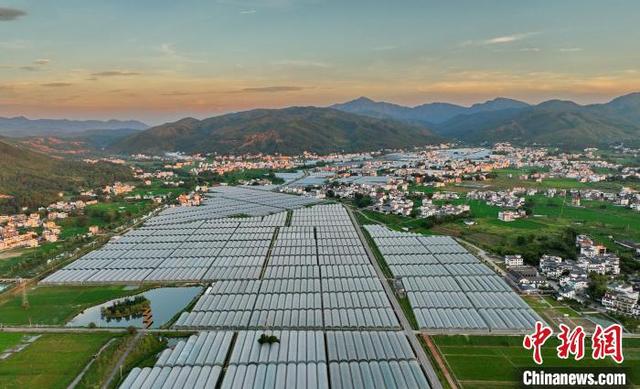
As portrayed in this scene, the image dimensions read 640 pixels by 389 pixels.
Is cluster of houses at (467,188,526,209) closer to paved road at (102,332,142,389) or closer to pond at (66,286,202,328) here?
pond at (66,286,202,328)

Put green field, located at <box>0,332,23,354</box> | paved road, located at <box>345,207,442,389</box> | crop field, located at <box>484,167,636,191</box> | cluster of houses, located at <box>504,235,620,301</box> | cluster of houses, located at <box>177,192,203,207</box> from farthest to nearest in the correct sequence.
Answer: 1. crop field, located at <box>484,167,636,191</box>
2. cluster of houses, located at <box>177,192,203,207</box>
3. cluster of houses, located at <box>504,235,620,301</box>
4. green field, located at <box>0,332,23,354</box>
5. paved road, located at <box>345,207,442,389</box>

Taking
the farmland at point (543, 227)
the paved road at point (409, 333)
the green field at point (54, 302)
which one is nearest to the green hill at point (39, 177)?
the green field at point (54, 302)

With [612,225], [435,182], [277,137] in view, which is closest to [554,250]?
[612,225]

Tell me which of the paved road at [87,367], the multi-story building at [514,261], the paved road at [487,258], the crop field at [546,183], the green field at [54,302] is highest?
the crop field at [546,183]

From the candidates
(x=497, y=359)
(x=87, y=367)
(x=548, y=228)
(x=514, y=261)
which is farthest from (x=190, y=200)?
(x=497, y=359)

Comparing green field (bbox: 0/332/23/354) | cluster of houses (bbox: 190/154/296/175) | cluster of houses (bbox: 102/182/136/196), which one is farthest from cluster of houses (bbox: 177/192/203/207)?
green field (bbox: 0/332/23/354)

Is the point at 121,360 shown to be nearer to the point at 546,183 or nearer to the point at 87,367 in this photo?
the point at 87,367

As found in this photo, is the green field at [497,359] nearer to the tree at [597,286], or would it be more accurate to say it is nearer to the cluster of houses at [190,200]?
the tree at [597,286]
